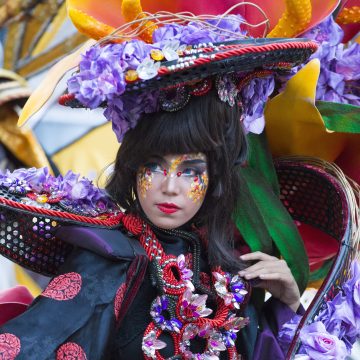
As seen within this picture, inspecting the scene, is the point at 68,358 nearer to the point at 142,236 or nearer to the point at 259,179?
the point at 142,236

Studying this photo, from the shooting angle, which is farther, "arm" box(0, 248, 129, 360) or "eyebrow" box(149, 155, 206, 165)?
"eyebrow" box(149, 155, 206, 165)

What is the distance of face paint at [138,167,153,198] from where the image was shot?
145 centimetres

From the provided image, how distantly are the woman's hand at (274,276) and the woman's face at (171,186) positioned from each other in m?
0.20

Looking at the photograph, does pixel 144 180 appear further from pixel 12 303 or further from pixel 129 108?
pixel 12 303

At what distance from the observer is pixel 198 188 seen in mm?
1475

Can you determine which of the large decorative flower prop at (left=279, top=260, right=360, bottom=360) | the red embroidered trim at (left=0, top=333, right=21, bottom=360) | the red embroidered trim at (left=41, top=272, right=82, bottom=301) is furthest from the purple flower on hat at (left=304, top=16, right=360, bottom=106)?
the red embroidered trim at (left=0, top=333, right=21, bottom=360)

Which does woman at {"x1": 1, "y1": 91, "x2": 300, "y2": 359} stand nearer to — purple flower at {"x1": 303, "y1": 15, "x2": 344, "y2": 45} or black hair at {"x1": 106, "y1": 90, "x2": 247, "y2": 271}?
black hair at {"x1": 106, "y1": 90, "x2": 247, "y2": 271}

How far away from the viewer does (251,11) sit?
5.48ft

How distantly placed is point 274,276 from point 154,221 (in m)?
0.30

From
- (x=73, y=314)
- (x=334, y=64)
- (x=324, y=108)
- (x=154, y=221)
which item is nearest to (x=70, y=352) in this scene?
(x=73, y=314)

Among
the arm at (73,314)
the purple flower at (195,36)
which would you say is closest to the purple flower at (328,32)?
the purple flower at (195,36)

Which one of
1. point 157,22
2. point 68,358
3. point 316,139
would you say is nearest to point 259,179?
point 316,139

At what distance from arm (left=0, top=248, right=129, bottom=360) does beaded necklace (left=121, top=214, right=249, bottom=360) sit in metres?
0.09

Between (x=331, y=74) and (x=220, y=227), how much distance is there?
45cm
